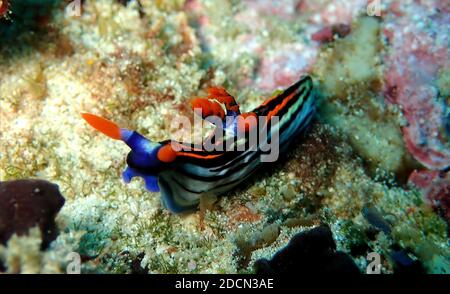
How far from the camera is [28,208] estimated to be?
262 centimetres

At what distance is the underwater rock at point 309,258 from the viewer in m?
2.76

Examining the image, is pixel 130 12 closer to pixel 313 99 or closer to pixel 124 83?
pixel 124 83

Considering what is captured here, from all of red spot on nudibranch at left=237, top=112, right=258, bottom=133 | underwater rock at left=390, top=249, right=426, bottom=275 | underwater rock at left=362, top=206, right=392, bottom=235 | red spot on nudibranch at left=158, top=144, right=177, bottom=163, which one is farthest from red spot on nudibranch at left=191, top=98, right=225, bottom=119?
underwater rock at left=390, top=249, right=426, bottom=275

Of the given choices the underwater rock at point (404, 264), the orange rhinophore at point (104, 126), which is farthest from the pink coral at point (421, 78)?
the orange rhinophore at point (104, 126)

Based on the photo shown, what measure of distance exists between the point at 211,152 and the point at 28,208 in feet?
5.10

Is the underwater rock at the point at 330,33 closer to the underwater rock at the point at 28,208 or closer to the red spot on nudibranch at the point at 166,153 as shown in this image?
the red spot on nudibranch at the point at 166,153

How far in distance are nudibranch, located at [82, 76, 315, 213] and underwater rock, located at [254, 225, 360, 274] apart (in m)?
1.00

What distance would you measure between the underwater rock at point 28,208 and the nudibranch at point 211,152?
1.87 ft

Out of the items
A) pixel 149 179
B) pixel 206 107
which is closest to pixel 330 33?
pixel 206 107

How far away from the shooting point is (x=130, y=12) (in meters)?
5.21

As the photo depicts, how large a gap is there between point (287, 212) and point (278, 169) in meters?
0.52

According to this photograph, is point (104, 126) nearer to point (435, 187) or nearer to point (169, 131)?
point (169, 131)

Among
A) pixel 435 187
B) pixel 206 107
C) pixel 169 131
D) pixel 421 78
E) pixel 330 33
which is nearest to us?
pixel 206 107

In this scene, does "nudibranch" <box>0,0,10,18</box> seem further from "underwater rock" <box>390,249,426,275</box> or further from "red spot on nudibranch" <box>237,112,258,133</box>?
"underwater rock" <box>390,249,426,275</box>
